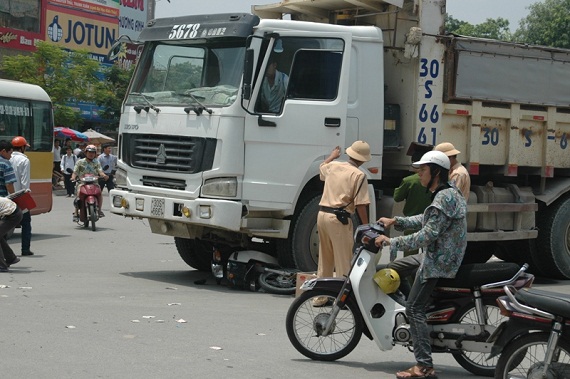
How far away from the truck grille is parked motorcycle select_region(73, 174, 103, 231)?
24.8 feet

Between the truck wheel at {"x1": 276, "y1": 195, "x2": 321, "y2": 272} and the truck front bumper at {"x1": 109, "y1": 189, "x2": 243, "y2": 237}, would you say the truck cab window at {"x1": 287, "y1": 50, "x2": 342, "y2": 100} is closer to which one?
the truck wheel at {"x1": 276, "y1": 195, "x2": 321, "y2": 272}

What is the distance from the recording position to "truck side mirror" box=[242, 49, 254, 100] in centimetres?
1130

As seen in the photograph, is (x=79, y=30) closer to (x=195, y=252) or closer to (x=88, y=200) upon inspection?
(x=88, y=200)

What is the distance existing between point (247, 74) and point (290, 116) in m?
0.71

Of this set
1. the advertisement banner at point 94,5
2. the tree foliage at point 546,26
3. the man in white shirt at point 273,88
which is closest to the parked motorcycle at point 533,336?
the man in white shirt at point 273,88

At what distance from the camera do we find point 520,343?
638 cm

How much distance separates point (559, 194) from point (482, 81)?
84.9 inches

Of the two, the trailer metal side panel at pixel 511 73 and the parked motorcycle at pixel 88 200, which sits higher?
the trailer metal side panel at pixel 511 73

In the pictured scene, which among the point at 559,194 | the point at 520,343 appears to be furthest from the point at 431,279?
the point at 559,194

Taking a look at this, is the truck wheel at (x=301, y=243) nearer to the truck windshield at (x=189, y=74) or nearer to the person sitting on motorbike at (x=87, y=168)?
the truck windshield at (x=189, y=74)

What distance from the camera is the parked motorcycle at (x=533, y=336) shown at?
6152mm

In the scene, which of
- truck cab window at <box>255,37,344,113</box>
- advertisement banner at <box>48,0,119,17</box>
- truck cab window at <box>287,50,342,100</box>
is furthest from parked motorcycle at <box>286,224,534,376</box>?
advertisement banner at <box>48,0,119,17</box>

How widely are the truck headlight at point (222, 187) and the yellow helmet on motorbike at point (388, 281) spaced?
397cm

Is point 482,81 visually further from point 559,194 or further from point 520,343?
point 520,343
